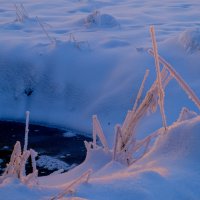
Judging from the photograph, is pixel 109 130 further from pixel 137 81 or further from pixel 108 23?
pixel 108 23

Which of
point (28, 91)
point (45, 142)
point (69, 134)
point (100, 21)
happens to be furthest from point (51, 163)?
point (100, 21)

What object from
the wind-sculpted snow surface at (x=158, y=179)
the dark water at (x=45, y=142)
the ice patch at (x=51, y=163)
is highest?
the dark water at (x=45, y=142)

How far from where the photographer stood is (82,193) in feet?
3.73

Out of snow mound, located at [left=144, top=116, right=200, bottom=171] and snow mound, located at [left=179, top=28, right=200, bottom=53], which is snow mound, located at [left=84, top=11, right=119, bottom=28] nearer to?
snow mound, located at [left=179, top=28, right=200, bottom=53]

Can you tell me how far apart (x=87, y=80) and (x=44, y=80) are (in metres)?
0.37

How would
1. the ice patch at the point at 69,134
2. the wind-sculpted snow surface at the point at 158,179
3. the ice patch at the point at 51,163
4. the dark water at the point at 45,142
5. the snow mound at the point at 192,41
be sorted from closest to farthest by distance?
the wind-sculpted snow surface at the point at 158,179
the ice patch at the point at 51,163
the dark water at the point at 45,142
the ice patch at the point at 69,134
the snow mound at the point at 192,41

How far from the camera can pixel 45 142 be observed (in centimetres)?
356

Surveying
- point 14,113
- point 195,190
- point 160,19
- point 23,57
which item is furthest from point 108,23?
point 195,190

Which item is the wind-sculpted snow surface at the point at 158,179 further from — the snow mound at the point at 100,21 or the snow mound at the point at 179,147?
the snow mound at the point at 100,21

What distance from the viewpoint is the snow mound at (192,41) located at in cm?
413

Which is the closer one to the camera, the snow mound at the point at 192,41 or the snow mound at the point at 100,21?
the snow mound at the point at 192,41

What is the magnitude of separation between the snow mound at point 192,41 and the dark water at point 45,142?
3.83ft

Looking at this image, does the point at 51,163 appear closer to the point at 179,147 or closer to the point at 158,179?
the point at 179,147

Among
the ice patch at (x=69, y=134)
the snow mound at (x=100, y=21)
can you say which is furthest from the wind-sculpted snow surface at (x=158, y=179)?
the snow mound at (x=100, y=21)
